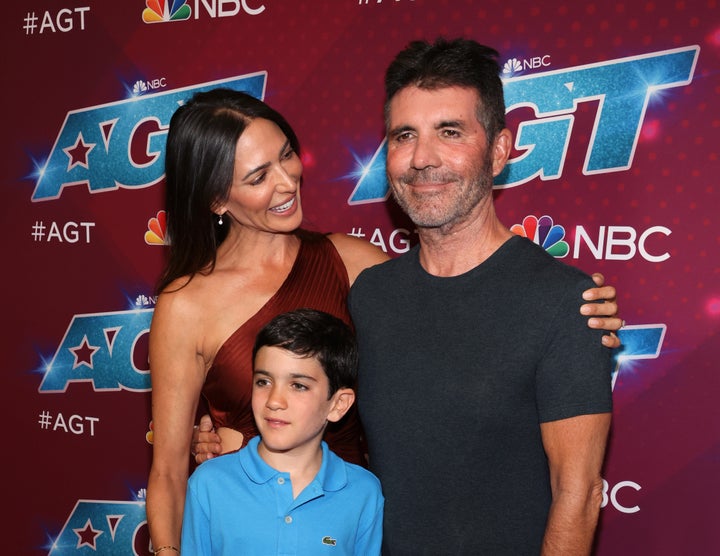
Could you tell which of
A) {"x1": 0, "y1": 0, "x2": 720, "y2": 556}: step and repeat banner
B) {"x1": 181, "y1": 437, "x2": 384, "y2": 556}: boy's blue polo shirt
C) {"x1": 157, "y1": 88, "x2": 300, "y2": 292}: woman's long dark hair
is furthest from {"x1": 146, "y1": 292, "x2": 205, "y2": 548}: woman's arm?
{"x1": 0, "y1": 0, "x2": 720, "y2": 556}: step and repeat banner

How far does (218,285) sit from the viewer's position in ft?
7.50

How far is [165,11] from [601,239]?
2.14m

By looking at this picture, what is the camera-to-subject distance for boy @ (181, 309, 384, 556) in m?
1.86

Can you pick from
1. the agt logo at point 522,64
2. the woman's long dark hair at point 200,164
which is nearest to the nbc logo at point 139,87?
the woman's long dark hair at point 200,164

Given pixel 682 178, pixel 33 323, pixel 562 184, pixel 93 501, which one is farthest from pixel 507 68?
pixel 93 501

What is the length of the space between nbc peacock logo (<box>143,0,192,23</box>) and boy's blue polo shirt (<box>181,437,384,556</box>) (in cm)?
223

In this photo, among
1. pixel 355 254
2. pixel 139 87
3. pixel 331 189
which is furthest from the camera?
pixel 139 87

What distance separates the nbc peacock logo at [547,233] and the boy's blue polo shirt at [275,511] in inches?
53.6

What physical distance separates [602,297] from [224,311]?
1.09m

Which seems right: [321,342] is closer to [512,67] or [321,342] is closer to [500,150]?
[500,150]

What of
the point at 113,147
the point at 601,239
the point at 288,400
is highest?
the point at 113,147

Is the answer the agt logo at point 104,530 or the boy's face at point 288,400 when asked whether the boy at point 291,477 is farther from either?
the agt logo at point 104,530

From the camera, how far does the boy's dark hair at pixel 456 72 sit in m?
1.84

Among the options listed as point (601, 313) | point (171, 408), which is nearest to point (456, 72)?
point (601, 313)
